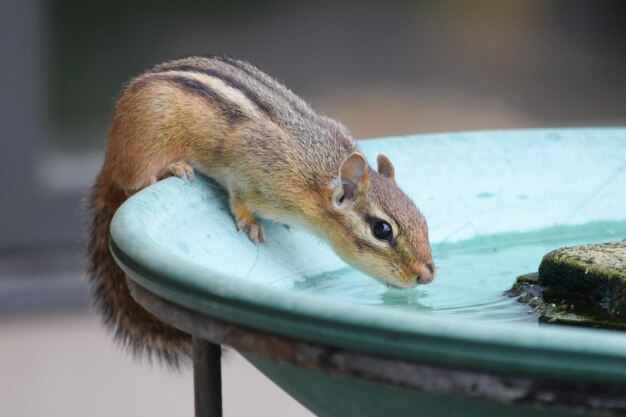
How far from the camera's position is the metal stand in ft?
5.08

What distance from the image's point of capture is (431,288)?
202 cm

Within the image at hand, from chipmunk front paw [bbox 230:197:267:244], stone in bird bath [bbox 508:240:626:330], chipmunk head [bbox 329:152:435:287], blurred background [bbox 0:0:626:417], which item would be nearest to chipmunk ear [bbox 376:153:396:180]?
chipmunk head [bbox 329:152:435:287]

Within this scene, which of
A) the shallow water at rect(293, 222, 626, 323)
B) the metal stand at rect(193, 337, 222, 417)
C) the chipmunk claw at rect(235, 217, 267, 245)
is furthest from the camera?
the chipmunk claw at rect(235, 217, 267, 245)

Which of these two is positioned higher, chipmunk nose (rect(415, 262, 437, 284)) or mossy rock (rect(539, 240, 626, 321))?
mossy rock (rect(539, 240, 626, 321))

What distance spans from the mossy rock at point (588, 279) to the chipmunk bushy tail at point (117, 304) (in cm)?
79

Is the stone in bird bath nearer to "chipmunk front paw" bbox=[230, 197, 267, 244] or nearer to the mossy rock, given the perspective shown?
the mossy rock

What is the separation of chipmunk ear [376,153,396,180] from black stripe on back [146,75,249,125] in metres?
0.33

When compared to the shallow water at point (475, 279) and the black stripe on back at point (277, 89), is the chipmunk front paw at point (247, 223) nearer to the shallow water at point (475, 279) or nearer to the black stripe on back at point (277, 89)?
the shallow water at point (475, 279)

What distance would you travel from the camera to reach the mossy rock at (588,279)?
1653 mm

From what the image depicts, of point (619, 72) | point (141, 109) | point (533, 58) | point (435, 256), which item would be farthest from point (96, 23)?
point (435, 256)

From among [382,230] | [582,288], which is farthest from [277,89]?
[582,288]

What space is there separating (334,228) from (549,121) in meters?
4.44

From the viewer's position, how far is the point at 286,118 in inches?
94.3

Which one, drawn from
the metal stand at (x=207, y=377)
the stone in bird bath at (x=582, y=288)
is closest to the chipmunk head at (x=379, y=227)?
the stone in bird bath at (x=582, y=288)
